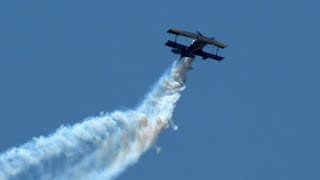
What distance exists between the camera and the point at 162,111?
3829 inches

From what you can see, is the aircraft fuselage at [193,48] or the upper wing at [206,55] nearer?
the aircraft fuselage at [193,48]

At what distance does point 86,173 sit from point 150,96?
34.5 ft

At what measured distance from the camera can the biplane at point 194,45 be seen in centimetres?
9794

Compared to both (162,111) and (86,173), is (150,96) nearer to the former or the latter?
(162,111)

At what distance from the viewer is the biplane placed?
9794 cm

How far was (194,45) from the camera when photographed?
98.7m

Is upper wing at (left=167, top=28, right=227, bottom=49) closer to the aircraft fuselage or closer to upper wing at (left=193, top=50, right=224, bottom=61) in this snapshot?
the aircraft fuselage

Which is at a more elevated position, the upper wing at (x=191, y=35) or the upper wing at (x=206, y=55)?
the upper wing at (x=191, y=35)

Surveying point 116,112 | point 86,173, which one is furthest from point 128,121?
point 86,173

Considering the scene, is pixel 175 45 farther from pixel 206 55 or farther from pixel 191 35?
pixel 206 55

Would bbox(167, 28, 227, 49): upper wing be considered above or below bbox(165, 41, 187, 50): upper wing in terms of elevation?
above

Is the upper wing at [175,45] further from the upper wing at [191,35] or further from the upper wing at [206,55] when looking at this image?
the upper wing at [206,55]

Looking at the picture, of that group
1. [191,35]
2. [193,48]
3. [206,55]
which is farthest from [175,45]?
[206,55]

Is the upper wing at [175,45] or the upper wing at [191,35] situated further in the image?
the upper wing at [191,35]
